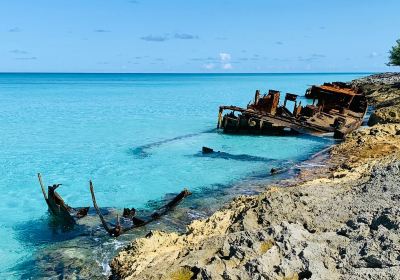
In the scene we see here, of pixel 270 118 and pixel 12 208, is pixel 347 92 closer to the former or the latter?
pixel 270 118

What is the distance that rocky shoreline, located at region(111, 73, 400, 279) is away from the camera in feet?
21.1

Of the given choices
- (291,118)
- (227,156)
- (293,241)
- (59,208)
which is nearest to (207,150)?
(227,156)

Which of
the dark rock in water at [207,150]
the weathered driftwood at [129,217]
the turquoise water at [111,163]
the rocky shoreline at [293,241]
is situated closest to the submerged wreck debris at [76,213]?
the weathered driftwood at [129,217]

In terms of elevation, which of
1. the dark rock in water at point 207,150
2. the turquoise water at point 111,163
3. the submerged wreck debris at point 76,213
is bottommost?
the turquoise water at point 111,163

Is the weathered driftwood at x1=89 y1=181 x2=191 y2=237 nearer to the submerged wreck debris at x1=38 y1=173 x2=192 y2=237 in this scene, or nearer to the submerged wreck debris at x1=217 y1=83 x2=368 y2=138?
the submerged wreck debris at x1=38 y1=173 x2=192 y2=237

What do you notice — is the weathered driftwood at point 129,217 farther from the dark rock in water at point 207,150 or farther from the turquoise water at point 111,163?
the dark rock in water at point 207,150

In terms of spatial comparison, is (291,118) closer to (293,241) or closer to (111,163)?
(111,163)

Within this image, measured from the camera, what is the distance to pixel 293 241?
717 cm

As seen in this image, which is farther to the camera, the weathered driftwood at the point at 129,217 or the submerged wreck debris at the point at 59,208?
the submerged wreck debris at the point at 59,208

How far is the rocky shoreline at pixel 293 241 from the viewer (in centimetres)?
644

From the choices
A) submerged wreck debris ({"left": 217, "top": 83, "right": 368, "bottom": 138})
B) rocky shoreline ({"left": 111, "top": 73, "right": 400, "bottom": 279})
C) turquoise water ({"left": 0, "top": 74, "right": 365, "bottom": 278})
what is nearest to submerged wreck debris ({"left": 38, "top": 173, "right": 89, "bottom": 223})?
turquoise water ({"left": 0, "top": 74, "right": 365, "bottom": 278})

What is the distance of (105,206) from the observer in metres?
14.8

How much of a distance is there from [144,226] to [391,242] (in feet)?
23.5

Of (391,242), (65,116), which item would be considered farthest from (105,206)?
(65,116)
